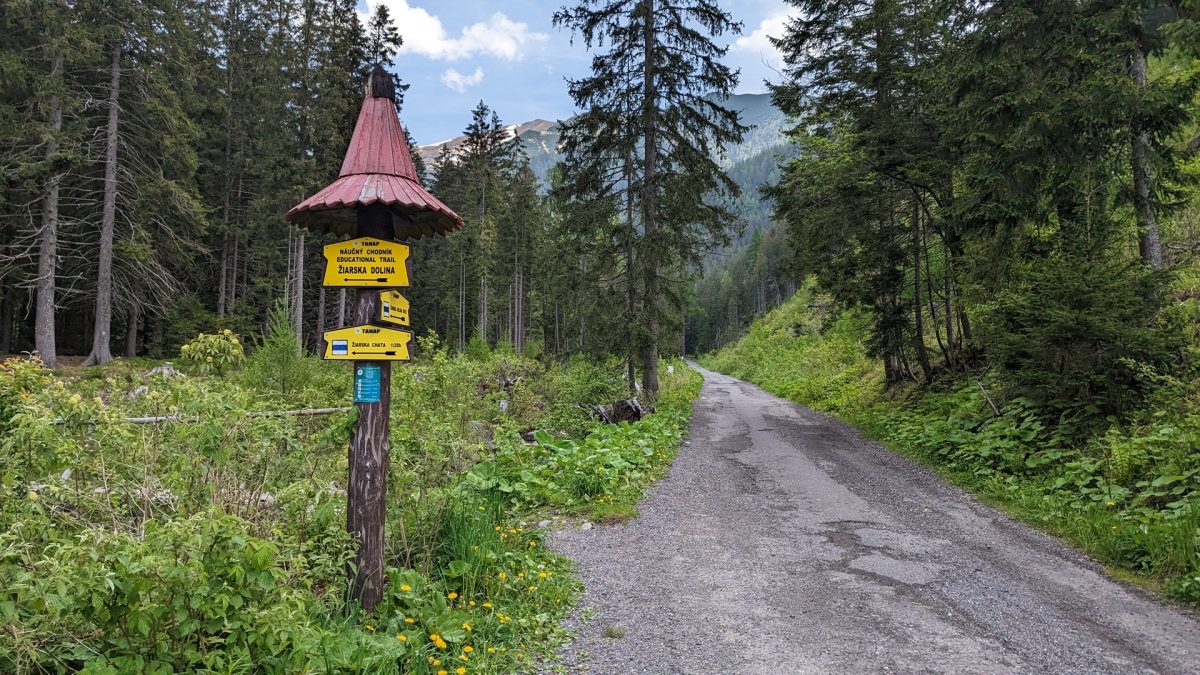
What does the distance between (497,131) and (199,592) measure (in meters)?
44.7

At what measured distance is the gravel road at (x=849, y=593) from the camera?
3.68 meters

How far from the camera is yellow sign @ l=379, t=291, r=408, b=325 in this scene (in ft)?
12.9

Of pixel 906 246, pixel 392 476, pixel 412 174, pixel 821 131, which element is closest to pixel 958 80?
pixel 906 246

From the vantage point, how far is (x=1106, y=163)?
7.60m

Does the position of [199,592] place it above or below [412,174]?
below

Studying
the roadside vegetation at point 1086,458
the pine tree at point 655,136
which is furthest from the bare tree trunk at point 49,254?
the roadside vegetation at point 1086,458

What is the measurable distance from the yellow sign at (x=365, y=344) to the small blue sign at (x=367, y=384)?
3.1 inches

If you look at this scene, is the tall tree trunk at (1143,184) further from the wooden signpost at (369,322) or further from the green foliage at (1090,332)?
the wooden signpost at (369,322)

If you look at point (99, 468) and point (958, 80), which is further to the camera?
point (958, 80)

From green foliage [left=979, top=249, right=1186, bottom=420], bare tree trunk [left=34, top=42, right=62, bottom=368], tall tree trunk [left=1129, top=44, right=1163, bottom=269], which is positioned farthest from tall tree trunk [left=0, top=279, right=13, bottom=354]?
tall tree trunk [left=1129, top=44, right=1163, bottom=269]

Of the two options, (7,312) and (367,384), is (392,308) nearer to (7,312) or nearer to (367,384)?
Answer: (367,384)

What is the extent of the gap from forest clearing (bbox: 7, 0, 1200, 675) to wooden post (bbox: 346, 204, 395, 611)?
0.02 metres

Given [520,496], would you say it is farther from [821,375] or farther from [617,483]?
[821,375]

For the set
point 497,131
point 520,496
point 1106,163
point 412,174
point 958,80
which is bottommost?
point 520,496
